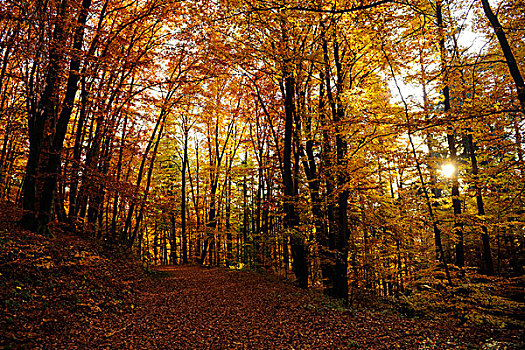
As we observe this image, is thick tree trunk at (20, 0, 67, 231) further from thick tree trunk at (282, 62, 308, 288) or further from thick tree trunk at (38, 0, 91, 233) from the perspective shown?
thick tree trunk at (282, 62, 308, 288)

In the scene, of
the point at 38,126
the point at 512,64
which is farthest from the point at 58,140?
the point at 512,64

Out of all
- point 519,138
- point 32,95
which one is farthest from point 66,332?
point 519,138

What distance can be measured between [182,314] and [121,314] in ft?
5.27

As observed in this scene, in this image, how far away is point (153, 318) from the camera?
24.9 feet

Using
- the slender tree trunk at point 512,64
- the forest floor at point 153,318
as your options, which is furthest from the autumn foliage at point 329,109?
the forest floor at point 153,318

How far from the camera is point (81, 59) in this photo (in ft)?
29.5

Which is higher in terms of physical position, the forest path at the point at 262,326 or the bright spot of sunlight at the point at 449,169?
the bright spot of sunlight at the point at 449,169

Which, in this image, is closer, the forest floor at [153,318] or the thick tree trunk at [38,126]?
the forest floor at [153,318]

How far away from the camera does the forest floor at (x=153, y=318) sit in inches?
218

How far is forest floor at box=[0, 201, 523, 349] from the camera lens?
218 inches

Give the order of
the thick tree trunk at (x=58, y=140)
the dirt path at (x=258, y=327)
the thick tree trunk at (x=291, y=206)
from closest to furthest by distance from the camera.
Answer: the dirt path at (x=258, y=327) → the thick tree trunk at (x=58, y=140) → the thick tree trunk at (x=291, y=206)

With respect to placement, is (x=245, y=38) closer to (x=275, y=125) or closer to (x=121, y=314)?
(x=275, y=125)

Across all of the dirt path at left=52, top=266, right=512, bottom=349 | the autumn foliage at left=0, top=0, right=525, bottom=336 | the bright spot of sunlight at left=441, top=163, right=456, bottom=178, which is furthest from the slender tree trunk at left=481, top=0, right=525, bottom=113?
the dirt path at left=52, top=266, right=512, bottom=349

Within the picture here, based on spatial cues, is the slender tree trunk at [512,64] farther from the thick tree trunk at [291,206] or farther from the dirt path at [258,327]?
the thick tree trunk at [291,206]
